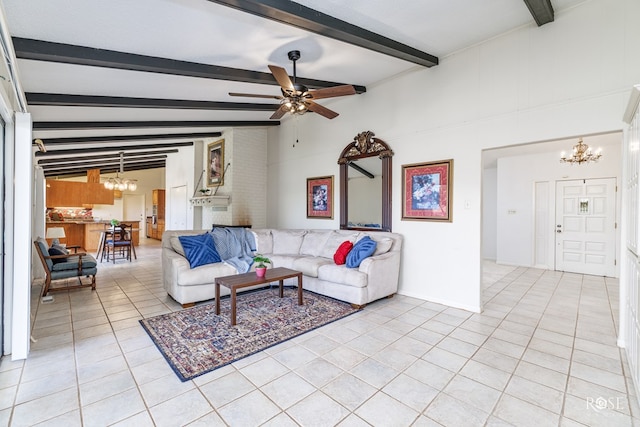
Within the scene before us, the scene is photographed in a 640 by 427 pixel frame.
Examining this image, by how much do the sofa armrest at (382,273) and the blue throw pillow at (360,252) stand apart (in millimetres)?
98

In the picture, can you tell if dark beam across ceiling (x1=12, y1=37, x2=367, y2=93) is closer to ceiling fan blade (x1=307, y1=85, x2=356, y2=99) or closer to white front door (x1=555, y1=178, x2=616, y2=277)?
ceiling fan blade (x1=307, y1=85, x2=356, y2=99)

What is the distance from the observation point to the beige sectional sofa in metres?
3.81

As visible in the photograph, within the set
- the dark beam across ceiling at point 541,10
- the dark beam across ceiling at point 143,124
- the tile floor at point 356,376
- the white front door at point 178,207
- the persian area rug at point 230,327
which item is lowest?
the tile floor at point 356,376

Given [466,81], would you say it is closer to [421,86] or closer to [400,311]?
[421,86]

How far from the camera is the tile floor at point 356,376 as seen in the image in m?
1.84

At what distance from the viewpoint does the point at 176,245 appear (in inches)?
A: 177

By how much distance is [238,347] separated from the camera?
272 centimetres

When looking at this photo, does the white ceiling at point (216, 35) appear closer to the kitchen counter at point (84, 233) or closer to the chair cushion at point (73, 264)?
the chair cushion at point (73, 264)

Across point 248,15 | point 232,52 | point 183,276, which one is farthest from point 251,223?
point 248,15

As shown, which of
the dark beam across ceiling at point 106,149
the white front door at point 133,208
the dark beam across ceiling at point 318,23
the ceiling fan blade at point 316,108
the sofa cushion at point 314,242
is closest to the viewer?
the dark beam across ceiling at point 318,23

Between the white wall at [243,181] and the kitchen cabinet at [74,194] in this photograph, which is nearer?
the white wall at [243,181]

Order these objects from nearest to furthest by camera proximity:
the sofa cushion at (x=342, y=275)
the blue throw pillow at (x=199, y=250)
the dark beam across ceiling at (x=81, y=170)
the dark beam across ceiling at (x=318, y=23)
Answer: the dark beam across ceiling at (x=318, y=23) → the sofa cushion at (x=342, y=275) → the blue throw pillow at (x=199, y=250) → the dark beam across ceiling at (x=81, y=170)

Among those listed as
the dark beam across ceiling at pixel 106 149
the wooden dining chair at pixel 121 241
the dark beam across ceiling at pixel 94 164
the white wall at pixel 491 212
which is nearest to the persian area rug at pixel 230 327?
the wooden dining chair at pixel 121 241

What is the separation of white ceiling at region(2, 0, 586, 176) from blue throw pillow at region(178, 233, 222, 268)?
84.8 inches
